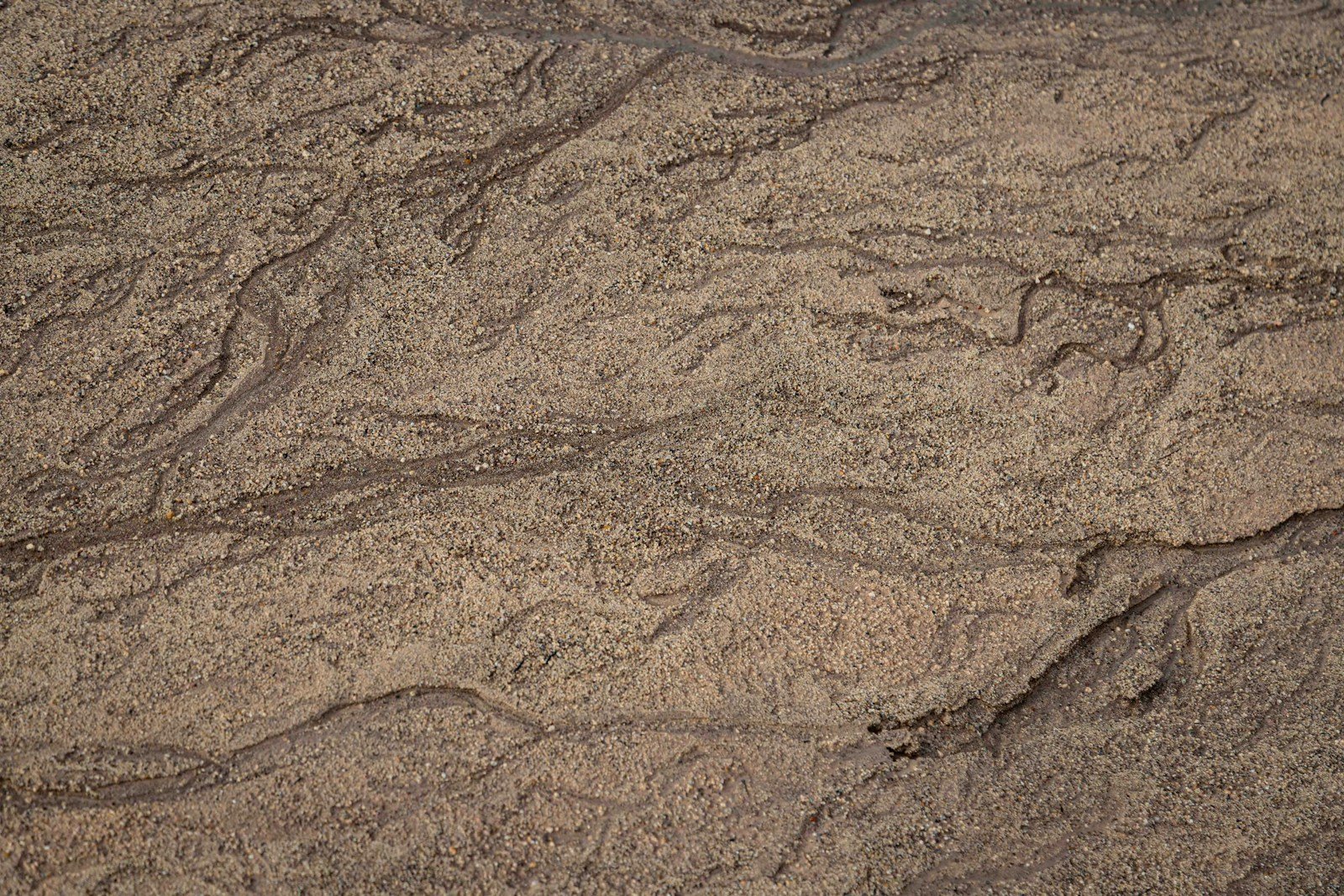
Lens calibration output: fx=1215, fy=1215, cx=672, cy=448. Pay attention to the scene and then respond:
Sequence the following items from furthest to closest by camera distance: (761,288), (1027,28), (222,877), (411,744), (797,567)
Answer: (1027,28), (761,288), (797,567), (411,744), (222,877)

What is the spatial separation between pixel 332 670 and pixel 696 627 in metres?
0.85

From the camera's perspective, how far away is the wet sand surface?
2.68 meters

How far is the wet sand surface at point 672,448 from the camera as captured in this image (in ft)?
8.78

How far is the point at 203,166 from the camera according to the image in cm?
358

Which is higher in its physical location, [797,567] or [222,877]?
[797,567]

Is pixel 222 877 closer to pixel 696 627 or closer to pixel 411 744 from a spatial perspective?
pixel 411 744

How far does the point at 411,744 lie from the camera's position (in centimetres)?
272

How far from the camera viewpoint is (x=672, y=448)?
125 inches

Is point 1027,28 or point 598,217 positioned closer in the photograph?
point 598,217

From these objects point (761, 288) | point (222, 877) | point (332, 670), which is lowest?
point (222, 877)

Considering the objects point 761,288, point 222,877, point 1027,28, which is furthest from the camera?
point 1027,28

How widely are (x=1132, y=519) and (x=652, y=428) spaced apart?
1.26 metres

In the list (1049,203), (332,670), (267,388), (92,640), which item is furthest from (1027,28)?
(92,640)

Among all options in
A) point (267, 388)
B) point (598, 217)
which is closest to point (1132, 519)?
point (598, 217)
